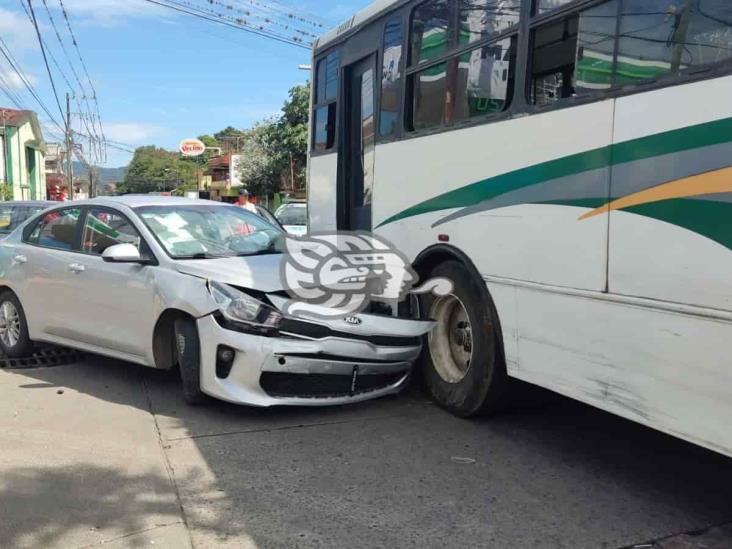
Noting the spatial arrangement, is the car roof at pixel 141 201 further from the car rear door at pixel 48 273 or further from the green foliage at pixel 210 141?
the green foliage at pixel 210 141

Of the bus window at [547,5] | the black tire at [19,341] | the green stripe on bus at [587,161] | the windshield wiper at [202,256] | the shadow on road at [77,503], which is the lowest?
the shadow on road at [77,503]

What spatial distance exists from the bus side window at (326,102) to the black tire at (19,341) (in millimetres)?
3586

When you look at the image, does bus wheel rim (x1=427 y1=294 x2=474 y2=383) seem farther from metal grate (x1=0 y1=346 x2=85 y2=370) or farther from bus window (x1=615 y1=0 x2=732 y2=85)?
metal grate (x1=0 y1=346 x2=85 y2=370)

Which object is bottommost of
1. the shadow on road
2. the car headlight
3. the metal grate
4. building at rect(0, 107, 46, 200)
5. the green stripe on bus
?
the shadow on road

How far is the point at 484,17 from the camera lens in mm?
4625

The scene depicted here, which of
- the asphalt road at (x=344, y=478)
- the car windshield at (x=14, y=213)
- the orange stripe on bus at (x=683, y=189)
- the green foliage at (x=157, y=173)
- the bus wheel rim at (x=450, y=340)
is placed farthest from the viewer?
the green foliage at (x=157, y=173)

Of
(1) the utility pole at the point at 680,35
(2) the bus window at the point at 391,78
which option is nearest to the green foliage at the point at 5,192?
(2) the bus window at the point at 391,78

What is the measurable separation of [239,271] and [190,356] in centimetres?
75

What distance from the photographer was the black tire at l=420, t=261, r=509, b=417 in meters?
4.64

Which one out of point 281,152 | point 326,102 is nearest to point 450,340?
point 326,102

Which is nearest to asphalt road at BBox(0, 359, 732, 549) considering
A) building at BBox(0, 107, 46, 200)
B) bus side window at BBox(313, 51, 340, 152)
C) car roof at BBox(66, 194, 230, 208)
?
car roof at BBox(66, 194, 230, 208)

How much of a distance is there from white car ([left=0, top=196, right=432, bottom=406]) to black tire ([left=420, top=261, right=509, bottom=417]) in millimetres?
471

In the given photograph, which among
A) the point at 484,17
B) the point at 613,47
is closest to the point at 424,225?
the point at 484,17

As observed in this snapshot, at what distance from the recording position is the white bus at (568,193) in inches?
120
